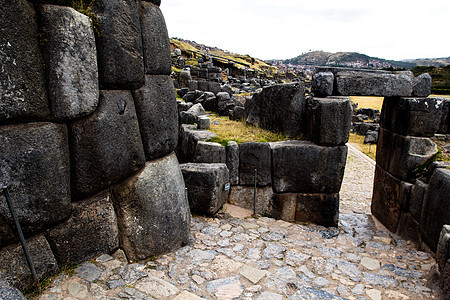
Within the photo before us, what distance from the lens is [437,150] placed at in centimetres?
588

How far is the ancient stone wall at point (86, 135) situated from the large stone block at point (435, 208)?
401 cm

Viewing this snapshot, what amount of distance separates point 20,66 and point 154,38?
5.04 ft

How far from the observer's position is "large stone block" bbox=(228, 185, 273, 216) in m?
6.17

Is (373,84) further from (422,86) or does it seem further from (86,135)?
(86,135)

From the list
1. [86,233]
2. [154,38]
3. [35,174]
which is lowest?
[86,233]

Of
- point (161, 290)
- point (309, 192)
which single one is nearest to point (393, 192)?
point (309, 192)

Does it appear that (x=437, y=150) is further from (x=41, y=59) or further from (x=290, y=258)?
(x=41, y=59)

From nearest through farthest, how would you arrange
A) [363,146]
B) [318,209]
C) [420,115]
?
[420,115] < [318,209] < [363,146]

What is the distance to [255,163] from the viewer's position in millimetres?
6055

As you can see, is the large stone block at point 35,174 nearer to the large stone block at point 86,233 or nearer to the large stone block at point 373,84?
the large stone block at point 86,233

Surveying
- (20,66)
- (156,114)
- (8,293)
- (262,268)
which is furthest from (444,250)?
(20,66)

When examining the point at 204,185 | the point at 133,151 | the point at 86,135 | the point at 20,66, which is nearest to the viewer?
the point at 20,66

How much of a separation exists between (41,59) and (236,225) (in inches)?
156

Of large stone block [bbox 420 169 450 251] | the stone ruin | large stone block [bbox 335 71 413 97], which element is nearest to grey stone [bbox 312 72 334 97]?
the stone ruin
